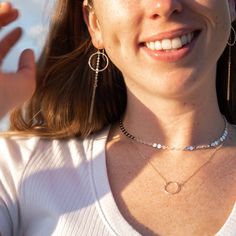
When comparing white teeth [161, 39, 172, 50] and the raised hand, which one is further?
white teeth [161, 39, 172, 50]

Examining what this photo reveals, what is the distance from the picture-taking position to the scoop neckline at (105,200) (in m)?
1.83

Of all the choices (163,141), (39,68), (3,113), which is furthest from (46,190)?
(39,68)

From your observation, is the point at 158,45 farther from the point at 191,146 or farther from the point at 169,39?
the point at 191,146

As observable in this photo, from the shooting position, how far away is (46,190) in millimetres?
1979

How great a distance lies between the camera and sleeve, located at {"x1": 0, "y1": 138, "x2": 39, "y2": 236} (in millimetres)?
2000

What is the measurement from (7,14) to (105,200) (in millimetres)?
678

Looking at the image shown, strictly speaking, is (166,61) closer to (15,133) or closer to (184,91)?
(184,91)

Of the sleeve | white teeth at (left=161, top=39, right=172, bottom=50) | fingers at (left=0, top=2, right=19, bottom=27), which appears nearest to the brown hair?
the sleeve

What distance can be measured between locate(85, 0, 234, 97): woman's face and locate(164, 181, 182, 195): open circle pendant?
12.2 inches

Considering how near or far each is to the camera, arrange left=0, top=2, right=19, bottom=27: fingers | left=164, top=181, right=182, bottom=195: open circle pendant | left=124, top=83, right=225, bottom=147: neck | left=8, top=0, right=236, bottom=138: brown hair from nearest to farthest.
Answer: left=0, top=2, right=19, bottom=27: fingers
left=164, top=181, right=182, bottom=195: open circle pendant
left=124, top=83, right=225, bottom=147: neck
left=8, top=0, right=236, bottom=138: brown hair

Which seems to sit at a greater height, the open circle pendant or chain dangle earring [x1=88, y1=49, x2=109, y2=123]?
chain dangle earring [x1=88, y1=49, x2=109, y2=123]

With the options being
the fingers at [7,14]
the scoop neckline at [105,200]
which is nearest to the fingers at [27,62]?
the fingers at [7,14]

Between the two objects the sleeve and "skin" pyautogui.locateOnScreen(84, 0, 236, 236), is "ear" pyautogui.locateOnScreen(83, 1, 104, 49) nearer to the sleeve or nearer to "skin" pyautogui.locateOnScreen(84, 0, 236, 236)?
"skin" pyautogui.locateOnScreen(84, 0, 236, 236)

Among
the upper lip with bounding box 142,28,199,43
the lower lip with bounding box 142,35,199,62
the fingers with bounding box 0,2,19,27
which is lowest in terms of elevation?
the lower lip with bounding box 142,35,199,62
